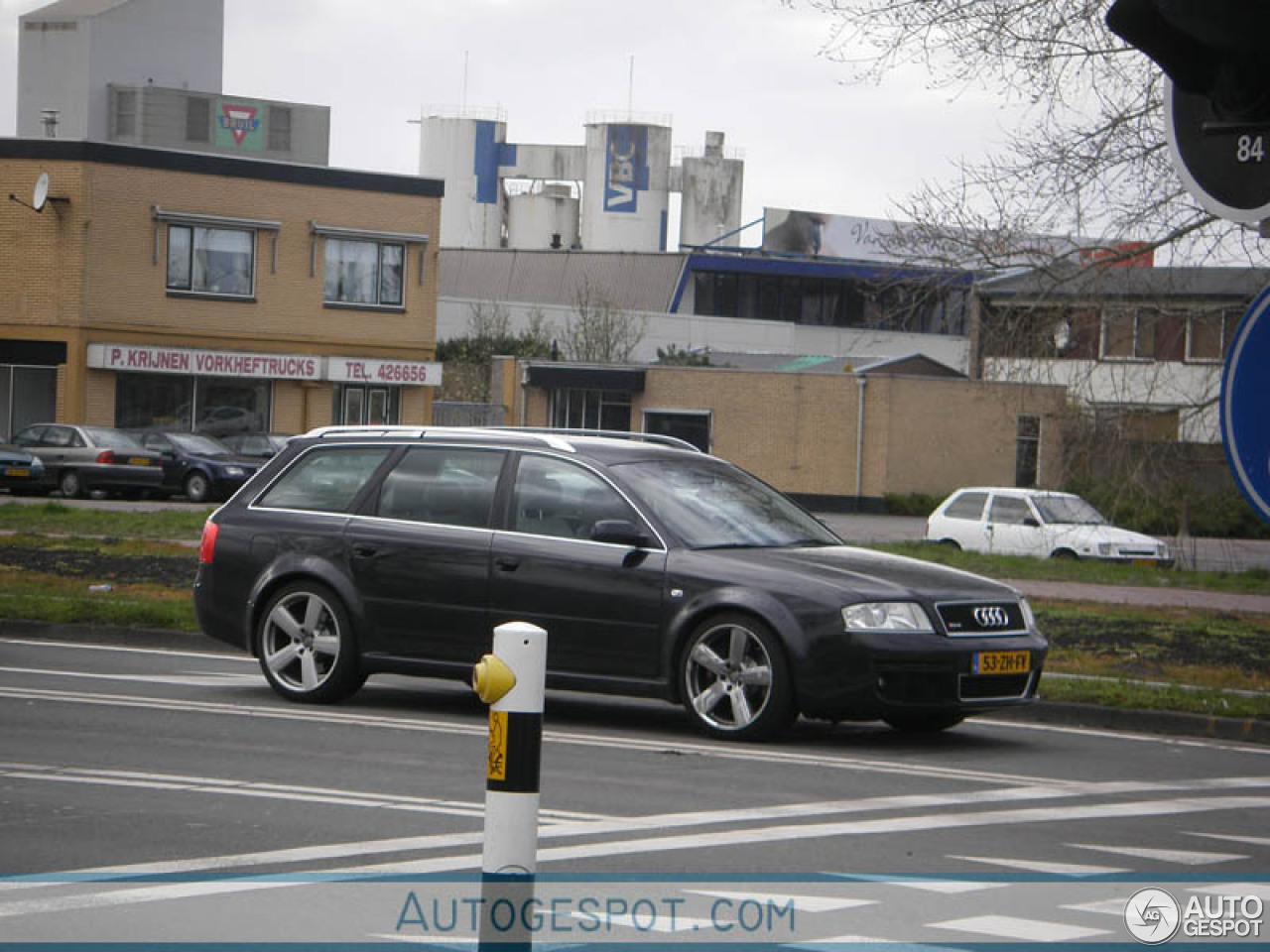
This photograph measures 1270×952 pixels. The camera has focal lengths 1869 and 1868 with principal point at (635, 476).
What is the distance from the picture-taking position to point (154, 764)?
8.74m

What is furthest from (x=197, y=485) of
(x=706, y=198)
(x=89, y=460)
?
(x=706, y=198)

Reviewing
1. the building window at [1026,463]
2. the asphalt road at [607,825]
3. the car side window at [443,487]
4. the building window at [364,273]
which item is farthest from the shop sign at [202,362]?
the car side window at [443,487]

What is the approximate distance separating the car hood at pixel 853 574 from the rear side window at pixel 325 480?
245cm

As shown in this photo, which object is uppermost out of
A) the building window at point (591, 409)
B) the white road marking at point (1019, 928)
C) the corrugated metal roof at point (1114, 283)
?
the corrugated metal roof at point (1114, 283)

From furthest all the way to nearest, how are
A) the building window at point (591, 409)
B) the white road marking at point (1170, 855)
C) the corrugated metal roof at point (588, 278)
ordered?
the corrugated metal roof at point (588, 278)
the building window at point (591, 409)
the white road marking at point (1170, 855)

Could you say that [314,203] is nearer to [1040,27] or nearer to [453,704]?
[1040,27]

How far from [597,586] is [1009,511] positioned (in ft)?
69.4

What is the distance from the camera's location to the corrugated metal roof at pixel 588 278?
85.4m

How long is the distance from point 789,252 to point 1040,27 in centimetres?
7492

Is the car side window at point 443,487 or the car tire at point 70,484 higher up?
the car side window at point 443,487

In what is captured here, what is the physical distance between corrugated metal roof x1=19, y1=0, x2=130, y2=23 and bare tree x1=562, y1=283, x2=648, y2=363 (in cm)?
1996

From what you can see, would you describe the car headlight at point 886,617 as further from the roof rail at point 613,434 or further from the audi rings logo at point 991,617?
the roof rail at point 613,434

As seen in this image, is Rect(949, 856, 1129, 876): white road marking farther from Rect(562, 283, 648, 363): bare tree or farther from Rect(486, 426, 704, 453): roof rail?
Rect(562, 283, 648, 363): bare tree

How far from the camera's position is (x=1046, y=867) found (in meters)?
6.87
